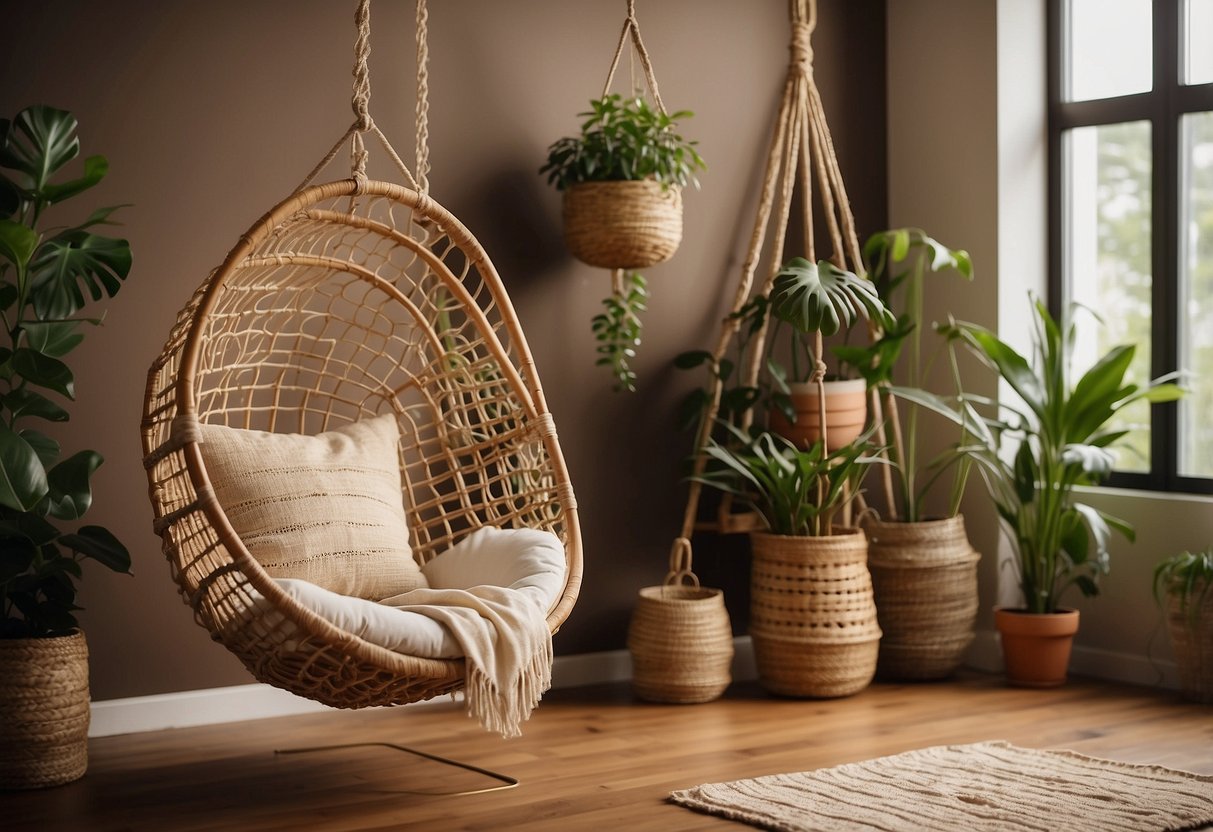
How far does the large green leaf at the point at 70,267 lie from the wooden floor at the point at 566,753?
1.02 metres

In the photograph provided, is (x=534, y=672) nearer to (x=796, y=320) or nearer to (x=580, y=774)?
(x=580, y=774)

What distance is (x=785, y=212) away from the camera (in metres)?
4.18

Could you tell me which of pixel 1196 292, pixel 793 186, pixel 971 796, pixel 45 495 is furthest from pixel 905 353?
pixel 45 495

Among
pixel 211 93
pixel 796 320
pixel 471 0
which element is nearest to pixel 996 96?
pixel 796 320

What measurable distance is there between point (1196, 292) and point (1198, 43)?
2.27ft

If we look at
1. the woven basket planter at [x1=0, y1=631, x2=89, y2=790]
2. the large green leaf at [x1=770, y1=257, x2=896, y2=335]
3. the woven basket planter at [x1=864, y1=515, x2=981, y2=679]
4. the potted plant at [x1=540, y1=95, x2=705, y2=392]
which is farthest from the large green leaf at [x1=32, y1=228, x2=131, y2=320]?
the woven basket planter at [x1=864, y1=515, x2=981, y2=679]

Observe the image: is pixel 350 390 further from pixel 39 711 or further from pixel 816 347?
pixel 816 347

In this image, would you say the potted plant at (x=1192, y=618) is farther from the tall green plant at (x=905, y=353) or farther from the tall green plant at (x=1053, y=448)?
the tall green plant at (x=905, y=353)

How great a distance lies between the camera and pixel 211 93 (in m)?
3.52

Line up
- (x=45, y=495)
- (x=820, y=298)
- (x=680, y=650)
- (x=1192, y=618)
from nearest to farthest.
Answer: (x=45, y=495)
(x=820, y=298)
(x=1192, y=618)
(x=680, y=650)

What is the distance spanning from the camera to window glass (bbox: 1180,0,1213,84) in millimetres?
3912

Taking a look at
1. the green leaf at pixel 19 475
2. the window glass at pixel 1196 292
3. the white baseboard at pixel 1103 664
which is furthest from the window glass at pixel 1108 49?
the green leaf at pixel 19 475

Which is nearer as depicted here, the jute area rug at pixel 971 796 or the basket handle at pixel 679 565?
the jute area rug at pixel 971 796

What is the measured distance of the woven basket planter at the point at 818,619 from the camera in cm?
376
